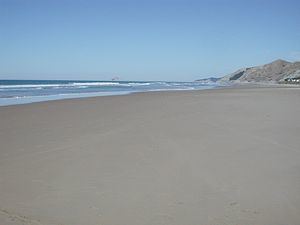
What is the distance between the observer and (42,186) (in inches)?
190

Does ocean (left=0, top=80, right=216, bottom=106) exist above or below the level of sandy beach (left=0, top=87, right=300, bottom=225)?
below

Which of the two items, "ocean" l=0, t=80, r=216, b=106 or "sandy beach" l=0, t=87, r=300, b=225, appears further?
"ocean" l=0, t=80, r=216, b=106

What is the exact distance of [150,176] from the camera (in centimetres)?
525

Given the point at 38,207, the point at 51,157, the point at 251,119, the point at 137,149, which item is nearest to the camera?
the point at 38,207

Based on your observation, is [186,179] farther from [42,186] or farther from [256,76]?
[256,76]

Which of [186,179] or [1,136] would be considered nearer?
[186,179]

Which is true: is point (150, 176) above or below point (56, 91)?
above

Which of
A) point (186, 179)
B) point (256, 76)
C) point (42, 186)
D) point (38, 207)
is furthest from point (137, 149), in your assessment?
point (256, 76)

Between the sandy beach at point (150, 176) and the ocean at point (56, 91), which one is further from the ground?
the sandy beach at point (150, 176)

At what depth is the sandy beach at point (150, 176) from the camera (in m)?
3.92

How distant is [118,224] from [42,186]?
64.8 inches

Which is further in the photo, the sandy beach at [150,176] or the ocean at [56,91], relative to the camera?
the ocean at [56,91]

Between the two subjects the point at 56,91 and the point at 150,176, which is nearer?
the point at 150,176

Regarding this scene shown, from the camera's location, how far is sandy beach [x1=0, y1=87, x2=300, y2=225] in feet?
12.8
